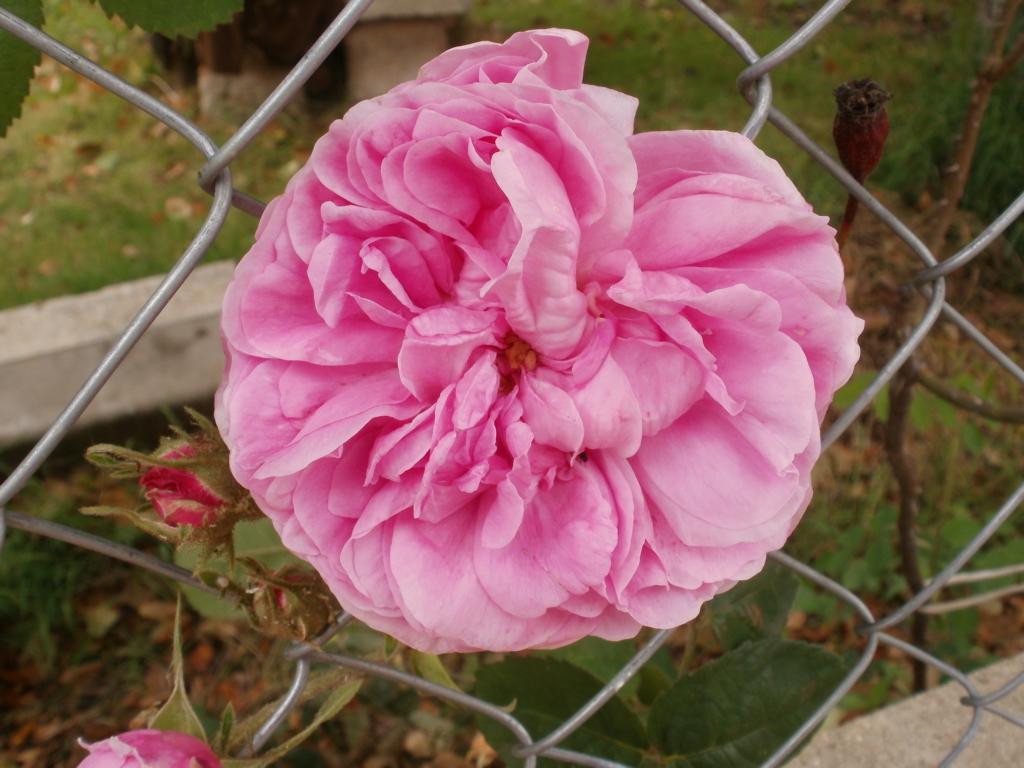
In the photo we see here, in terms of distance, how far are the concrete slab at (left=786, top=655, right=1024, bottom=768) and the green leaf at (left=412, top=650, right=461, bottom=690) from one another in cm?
51

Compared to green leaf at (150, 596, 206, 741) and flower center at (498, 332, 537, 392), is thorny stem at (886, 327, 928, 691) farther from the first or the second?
green leaf at (150, 596, 206, 741)

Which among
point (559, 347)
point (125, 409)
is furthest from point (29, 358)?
point (559, 347)

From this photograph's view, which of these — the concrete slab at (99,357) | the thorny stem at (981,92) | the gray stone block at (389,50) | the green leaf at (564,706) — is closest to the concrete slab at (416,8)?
the gray stone block at (389,50)

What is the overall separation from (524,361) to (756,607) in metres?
0.54

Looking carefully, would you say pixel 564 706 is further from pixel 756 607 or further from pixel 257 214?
pixel 257 214

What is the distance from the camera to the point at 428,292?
0.47 m

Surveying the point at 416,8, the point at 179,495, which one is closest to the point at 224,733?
the point at 179,495

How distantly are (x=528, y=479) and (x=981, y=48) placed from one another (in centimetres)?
223

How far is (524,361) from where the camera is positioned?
19.0 inches

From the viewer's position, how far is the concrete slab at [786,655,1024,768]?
107cm

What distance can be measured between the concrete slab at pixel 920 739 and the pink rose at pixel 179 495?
791mm

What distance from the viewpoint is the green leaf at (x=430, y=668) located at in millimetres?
728

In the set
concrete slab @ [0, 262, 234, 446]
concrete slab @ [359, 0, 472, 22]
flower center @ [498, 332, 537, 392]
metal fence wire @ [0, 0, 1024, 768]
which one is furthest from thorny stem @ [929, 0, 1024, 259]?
concrete slab @ [359, 0, 472, 22]

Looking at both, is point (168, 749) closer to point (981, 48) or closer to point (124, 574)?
point (124, 574)
